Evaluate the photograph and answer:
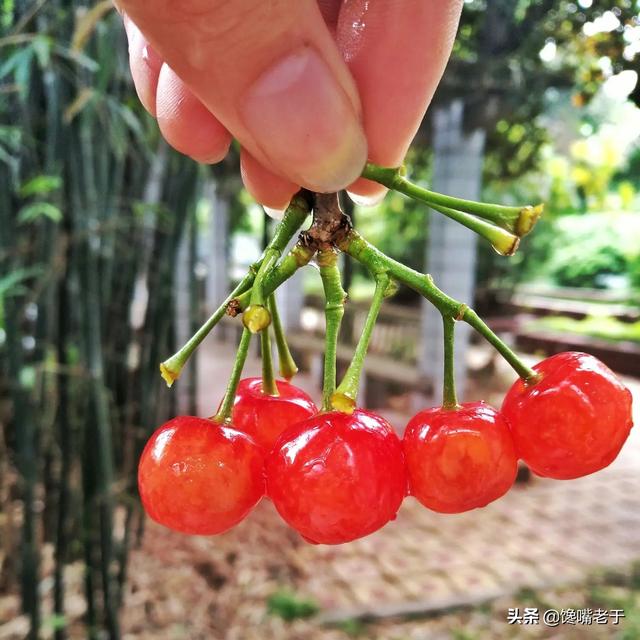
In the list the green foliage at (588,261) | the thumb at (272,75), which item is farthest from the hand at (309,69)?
the green foliage at (588,261)

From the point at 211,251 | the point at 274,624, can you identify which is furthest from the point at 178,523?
the point at 211,251

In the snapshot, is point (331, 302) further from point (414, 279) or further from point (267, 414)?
point (267, 414)

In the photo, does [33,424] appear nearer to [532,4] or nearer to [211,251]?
[532,4]

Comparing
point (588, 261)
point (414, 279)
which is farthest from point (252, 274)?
point (588, 261)

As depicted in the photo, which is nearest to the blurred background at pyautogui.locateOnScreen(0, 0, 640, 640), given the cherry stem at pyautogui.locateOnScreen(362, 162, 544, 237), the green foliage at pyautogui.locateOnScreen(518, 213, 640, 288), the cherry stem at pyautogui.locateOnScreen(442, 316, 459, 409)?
the cherry stem at pyautogui.locateOnScreen(362, 162, 544, 237)

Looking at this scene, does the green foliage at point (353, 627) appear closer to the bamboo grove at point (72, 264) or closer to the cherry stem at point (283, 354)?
the bamboo grove at point (72, 264)

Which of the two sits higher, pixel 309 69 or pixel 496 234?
pixel 309 69
